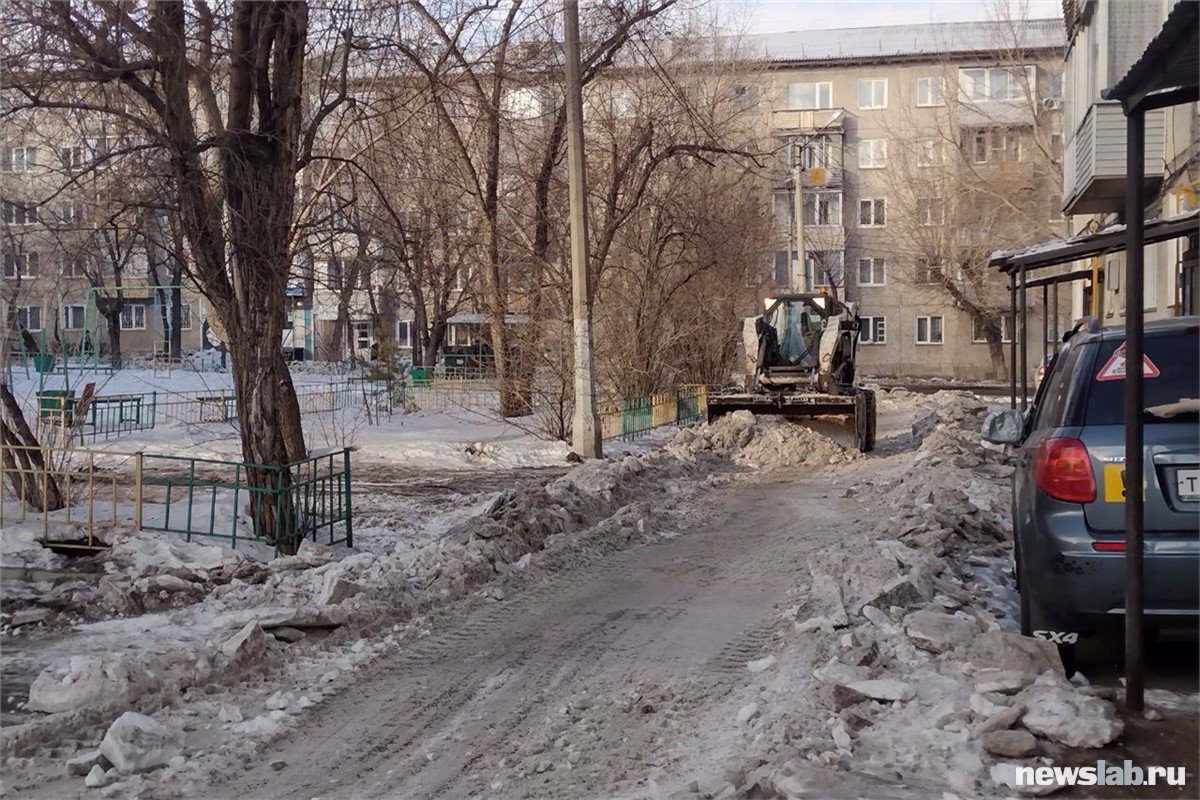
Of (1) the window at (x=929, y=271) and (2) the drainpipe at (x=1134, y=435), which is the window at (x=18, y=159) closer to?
(2) the drainpipe at (x=1134, y=435)

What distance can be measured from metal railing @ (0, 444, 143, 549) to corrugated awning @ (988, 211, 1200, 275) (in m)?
10.3

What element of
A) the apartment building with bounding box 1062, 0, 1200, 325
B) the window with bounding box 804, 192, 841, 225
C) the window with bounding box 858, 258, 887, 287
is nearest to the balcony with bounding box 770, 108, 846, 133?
the window with bounding box 804, 192, 841, 225

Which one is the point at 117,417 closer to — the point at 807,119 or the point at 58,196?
the point at 58,196

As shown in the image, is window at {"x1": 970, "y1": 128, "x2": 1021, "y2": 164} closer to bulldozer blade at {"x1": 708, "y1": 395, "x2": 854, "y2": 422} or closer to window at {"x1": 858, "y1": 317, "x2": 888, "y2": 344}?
window at {"x1": 858, "y1": 317, "x2": 888, "y2": 344}

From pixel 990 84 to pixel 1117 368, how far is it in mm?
50782

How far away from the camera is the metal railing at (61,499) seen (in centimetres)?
1073

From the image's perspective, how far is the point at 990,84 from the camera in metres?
52.0

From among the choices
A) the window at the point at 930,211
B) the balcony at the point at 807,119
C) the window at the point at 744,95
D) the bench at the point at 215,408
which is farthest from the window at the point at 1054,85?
the bench at the point at 215,408

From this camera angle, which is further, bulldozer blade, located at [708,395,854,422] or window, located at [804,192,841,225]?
window, located at [804,192,841,225]

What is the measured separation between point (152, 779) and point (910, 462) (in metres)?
13.8

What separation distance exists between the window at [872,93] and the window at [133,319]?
139 ft

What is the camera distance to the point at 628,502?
1356cm

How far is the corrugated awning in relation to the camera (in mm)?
11504

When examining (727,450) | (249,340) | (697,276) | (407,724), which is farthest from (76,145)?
(697,276)
